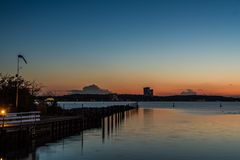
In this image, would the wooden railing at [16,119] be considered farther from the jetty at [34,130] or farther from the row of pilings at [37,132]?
the row of pilings at [37,132]

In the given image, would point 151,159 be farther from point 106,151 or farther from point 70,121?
point 70,121

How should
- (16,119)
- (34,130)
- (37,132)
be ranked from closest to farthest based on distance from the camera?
(34,130) < (16,119) < (37,132)

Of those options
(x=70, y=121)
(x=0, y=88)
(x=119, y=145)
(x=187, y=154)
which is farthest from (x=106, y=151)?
(x=0, y=88)

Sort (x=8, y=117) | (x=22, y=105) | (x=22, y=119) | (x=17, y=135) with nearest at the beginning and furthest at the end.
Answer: (x=17, y=135) → (x=8, y=117) → (x=22, y=119) → (x=22, y=105)

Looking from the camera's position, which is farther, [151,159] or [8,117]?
[8,117]

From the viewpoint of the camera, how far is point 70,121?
5272 cm

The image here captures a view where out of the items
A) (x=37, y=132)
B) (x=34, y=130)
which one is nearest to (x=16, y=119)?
(x=34, y=130)

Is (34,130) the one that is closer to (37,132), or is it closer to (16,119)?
(16,119)

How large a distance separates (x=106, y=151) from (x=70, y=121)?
1720 centimetres

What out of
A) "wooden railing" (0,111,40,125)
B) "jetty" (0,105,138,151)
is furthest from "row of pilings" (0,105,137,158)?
"wooden railing" (0,111,40,125)

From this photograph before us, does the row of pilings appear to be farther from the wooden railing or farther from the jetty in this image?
the wooden railing

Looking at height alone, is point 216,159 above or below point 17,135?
below

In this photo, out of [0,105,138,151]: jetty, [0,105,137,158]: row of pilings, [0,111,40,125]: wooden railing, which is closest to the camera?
[0,105,137,158]: row of pilings

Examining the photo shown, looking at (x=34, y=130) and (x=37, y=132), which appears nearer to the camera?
(x=34, y=130)
